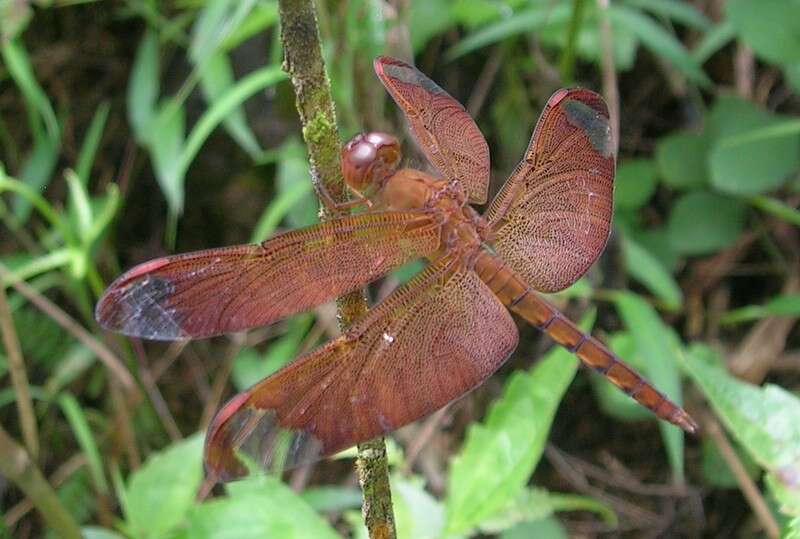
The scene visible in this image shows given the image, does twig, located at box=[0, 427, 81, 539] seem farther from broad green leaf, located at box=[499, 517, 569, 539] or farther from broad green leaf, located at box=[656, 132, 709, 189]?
broad green leaf, located at box=[656, 132, 709, 189]

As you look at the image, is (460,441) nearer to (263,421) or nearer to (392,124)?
(392,124)

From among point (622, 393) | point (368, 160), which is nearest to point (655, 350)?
point (622, 393)

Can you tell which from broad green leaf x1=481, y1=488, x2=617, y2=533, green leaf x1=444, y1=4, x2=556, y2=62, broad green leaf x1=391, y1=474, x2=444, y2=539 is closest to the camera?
broad green leaf x1=391, y1=474, x2=444, y2=539

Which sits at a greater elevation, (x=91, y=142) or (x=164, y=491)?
(x=91, y=142)

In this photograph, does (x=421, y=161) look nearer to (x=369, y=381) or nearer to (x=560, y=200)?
(x=560, y=200)

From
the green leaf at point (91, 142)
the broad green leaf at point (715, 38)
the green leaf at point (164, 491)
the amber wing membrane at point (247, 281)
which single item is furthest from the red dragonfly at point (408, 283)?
the green leaf at point (91, 142)

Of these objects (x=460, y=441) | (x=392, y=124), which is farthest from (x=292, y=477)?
(x=392, y=124)

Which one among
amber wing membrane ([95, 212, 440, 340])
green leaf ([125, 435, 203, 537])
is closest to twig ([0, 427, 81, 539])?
green leaf ([125, 435, 203, 537])
